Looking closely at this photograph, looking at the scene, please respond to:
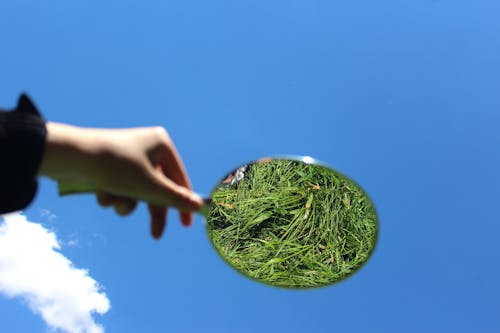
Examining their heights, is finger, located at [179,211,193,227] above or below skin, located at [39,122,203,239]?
above

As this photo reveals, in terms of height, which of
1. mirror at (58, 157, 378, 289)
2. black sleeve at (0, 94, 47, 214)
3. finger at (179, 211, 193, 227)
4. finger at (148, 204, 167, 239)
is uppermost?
mirror at (58, 157, 378, 289)

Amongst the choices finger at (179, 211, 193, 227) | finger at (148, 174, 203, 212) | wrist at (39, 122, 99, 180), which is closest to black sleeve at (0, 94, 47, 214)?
wrist at (39, 122, 99, 180)

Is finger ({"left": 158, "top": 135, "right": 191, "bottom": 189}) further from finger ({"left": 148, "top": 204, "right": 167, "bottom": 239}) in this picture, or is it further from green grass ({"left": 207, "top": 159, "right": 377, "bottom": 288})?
green grass ({"left": 207, "top": 159, "right": 377, "bottom": 288})

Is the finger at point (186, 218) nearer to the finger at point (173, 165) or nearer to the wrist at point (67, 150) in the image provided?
the finger at point (173, 165)

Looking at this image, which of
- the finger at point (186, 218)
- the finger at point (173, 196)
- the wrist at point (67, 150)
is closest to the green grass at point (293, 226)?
the finger at point (186, 218)

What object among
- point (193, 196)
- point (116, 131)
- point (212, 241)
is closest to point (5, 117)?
point (116, 131)

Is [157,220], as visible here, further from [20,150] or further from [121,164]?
[20,150]

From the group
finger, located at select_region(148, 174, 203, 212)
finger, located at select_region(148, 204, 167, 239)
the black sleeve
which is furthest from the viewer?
finger, located at select_region(148, 204, 167, 239)
